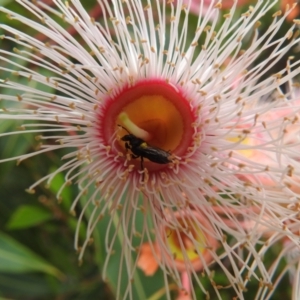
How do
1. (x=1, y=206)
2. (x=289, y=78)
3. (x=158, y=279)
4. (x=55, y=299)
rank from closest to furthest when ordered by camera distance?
(x=289, y=78) < (x=158, y=279) < (x=1, y=206) < (x=55, y=299)

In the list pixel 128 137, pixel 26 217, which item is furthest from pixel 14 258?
pixel 128 137

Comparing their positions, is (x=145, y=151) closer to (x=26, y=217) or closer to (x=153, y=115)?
(x=153, y=115)

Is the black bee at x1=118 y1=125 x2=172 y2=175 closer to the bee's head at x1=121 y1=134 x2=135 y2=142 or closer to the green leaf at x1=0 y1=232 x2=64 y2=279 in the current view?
the bee's head at x1=121 y1=134 x2=135 y2=142

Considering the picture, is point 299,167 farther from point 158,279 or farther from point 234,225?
point 158,279

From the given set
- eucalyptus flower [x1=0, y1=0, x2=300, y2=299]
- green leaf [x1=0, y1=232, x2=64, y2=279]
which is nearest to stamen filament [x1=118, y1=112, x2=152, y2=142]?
eucalyptus flower [x1=0, y1=0, x2=300, y2=299]

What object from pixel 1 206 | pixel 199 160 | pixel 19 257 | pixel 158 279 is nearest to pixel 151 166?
pixel 199 160

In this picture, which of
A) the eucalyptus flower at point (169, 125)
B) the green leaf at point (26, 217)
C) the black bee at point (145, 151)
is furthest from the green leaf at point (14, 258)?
the black bee at point (145, 151)

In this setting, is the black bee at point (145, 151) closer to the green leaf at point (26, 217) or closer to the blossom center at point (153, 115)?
the blossom center at point (153, 115)
